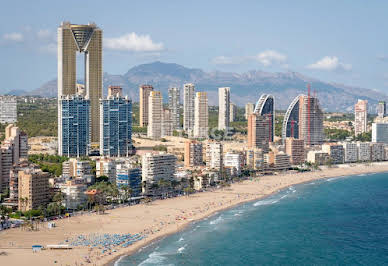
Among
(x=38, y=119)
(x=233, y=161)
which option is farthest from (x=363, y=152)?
(x=38, y=119)

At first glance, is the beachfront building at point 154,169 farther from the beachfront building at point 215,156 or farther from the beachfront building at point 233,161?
the beachfront building at point 233,161

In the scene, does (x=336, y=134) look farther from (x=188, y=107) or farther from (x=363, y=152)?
(x=188, y=107)

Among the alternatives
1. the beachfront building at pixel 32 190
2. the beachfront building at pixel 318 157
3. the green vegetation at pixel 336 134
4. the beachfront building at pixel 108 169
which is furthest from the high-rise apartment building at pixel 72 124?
the green vegetation at pixel 336 134

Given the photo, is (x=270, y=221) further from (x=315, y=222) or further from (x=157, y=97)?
(x=157, y=97)

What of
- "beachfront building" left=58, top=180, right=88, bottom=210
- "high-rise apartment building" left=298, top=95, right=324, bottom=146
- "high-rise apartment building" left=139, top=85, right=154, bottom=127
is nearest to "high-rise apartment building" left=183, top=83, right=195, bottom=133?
"high-rise apartment building" left=139, top=85, right=154, bottom=127

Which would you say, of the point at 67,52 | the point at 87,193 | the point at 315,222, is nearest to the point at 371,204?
the point at 315,222

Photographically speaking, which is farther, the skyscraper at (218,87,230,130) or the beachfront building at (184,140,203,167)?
the skyscraper at (218,87,230,130)

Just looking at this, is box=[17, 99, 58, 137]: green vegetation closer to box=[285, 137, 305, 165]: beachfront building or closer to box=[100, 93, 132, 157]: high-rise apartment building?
box=[100, 93, 132, 157]: high-rise apartment building
